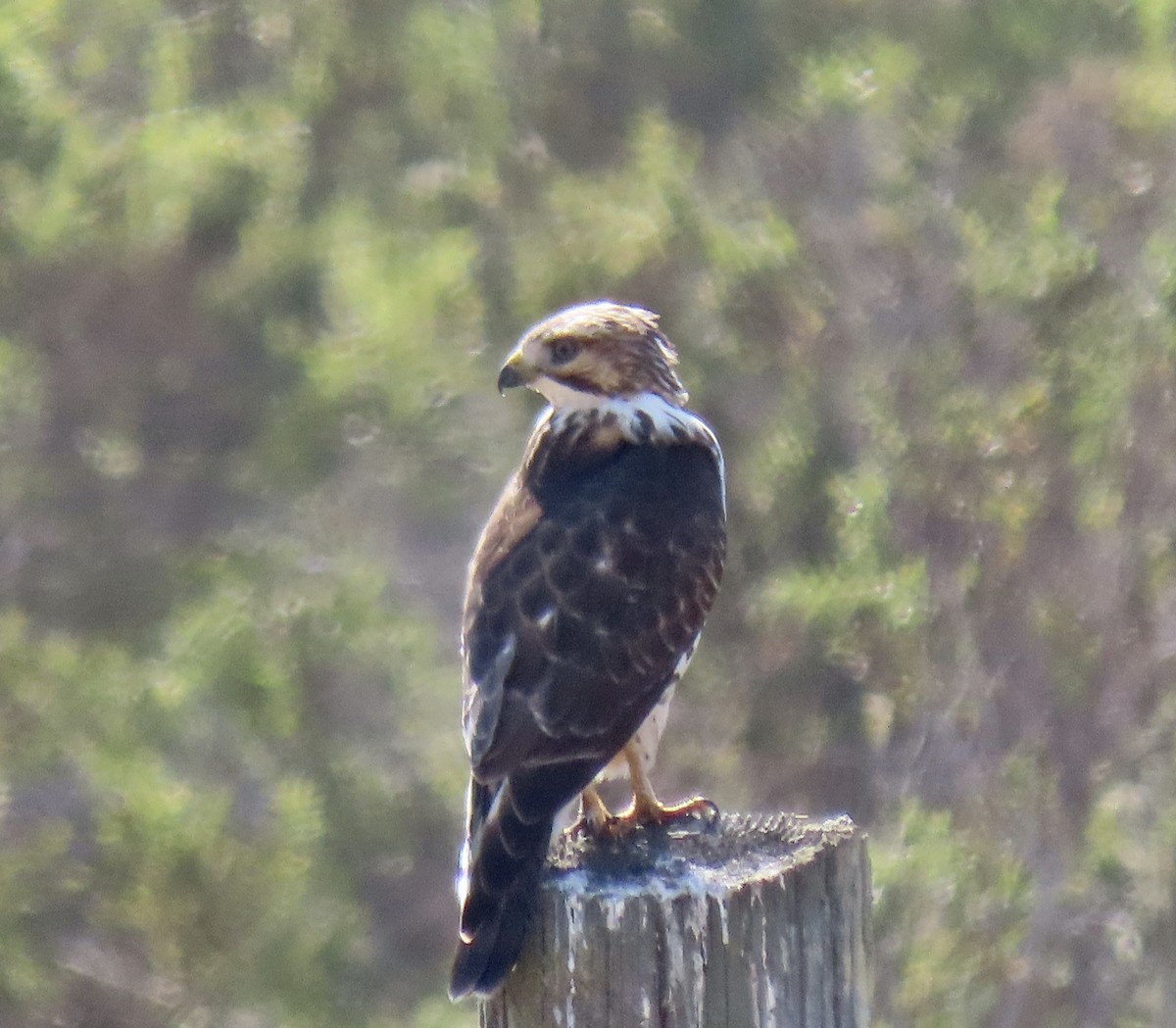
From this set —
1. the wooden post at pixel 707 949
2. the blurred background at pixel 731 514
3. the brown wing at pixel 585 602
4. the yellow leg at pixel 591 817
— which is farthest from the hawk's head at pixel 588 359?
the blurred background at pixel 731 514

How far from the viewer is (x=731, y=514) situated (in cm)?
763

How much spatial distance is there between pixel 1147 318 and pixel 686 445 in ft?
13.1

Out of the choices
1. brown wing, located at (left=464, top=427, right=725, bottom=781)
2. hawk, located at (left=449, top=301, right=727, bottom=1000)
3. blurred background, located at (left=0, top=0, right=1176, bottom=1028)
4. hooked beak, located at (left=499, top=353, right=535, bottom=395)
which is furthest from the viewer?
blurred background, located at (left=0, top=0, right=1176, bottom=1028)

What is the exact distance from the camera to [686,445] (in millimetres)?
4141

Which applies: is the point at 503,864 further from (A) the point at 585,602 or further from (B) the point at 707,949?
(A) the point at 585,602

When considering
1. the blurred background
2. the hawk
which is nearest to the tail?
the hawk

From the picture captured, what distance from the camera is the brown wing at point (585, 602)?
11.4 ft

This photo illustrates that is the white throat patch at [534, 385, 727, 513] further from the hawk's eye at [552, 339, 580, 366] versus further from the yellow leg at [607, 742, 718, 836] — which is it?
the yellow leg at [607, 742, 718, 836]

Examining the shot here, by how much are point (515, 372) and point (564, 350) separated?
13 cm

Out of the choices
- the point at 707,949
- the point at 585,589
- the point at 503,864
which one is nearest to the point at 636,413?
the point at 585,589

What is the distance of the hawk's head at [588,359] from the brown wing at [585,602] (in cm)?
20

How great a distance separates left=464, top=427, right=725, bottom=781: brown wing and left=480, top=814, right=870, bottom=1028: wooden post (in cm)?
80

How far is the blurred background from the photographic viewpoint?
6941 mm

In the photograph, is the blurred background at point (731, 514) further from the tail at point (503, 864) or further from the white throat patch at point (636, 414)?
the tail at point (503, 864)
